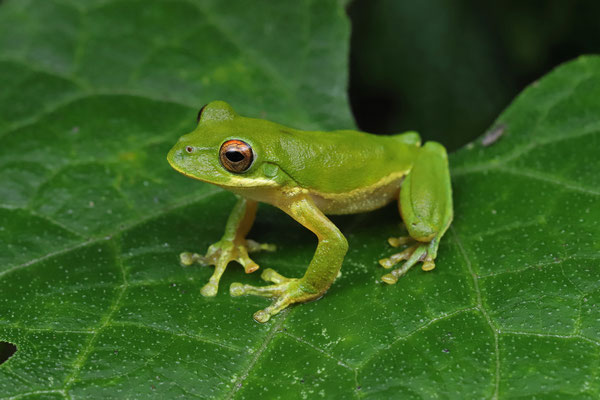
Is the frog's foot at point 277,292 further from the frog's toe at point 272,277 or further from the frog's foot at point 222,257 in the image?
the frog's foot at point 222,257

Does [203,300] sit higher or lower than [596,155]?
lower

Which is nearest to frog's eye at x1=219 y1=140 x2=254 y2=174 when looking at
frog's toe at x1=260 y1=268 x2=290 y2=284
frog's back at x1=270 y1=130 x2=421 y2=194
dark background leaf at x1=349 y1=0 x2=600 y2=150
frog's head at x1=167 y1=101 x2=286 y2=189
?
frog's head at x1=167 y1=101 x2=286 y2=189

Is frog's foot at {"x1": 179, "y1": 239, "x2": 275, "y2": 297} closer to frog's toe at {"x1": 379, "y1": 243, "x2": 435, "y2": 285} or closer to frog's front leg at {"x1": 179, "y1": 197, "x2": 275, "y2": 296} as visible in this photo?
frog's front leg at {"x1": 179, "y1": 197, "x2": 275, "y2": 296}

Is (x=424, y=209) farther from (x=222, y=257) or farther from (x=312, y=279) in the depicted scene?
(x=222, y=257)

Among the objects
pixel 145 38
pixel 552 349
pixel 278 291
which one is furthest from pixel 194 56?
pixel 552 349

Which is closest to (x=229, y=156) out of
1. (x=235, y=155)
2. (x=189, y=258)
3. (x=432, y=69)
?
(x=235, y=155)

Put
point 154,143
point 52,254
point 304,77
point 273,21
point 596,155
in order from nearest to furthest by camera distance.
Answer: point 52,254, point 596,155, point 154,143, point 304,77, point 273,21

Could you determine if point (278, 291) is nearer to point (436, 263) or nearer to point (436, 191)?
point (436, 263)
